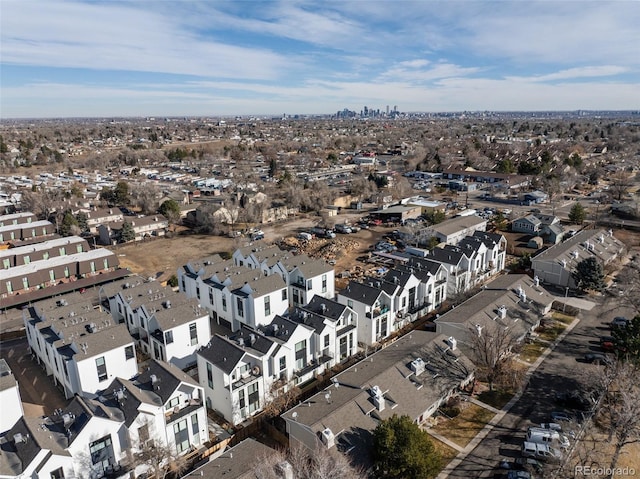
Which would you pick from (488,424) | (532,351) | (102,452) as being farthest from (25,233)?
(532,351)

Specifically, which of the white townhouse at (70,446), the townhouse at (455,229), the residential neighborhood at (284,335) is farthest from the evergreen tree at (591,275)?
the white townhouse at (70,446)

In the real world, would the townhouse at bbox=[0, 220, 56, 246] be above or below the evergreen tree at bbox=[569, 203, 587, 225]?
below

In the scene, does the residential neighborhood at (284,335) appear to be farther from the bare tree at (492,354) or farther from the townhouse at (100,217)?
the townhouse at (100,217)

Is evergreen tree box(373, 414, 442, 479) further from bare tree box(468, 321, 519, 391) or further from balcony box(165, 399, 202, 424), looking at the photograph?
balcony box(165, 399, 202, 424)

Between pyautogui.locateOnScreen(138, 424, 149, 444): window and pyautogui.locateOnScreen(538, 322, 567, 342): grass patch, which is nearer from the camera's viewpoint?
pyautogui.locateOnScreen(138, 424, 149, 444): window

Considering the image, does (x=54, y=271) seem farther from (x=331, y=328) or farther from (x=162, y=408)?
(x=331, y=328)

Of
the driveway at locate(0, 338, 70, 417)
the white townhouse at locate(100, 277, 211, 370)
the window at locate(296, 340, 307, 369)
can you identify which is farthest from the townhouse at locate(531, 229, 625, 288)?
the driveway at locate(0, 338, 70, 417)
